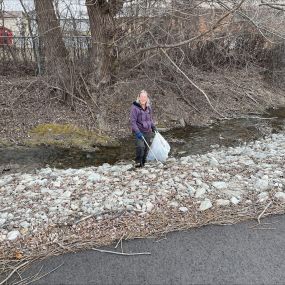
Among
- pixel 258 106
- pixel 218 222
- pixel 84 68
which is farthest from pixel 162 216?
pixel 258 106

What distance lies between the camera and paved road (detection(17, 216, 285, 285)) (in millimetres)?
3662

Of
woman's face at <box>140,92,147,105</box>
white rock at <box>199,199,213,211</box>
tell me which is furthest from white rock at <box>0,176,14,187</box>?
white rock at <box>199,199,213,211</box>

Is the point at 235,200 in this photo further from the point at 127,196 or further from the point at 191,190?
the point at 127,196

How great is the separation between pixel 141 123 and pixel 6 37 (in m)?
9.77

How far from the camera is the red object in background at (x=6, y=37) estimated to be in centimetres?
1471

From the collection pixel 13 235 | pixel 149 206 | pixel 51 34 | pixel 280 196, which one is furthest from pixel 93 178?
pixel 51 34

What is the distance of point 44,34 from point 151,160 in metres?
7.17

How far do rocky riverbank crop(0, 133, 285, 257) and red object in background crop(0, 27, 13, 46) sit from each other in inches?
387

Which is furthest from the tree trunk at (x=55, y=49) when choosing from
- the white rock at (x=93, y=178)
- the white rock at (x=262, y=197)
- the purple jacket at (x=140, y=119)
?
the white rock at (x=262, y=197)

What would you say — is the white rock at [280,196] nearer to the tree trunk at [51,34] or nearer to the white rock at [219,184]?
the white rock at [219,184]

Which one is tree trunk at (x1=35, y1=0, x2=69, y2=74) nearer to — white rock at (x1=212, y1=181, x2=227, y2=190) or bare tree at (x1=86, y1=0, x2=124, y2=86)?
bare tree at (x1=86, y1=0, x2=124, y2=86)

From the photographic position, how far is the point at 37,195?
5426 millimetres

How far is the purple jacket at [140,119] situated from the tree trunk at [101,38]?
17.2 feet

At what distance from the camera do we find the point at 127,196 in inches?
207
